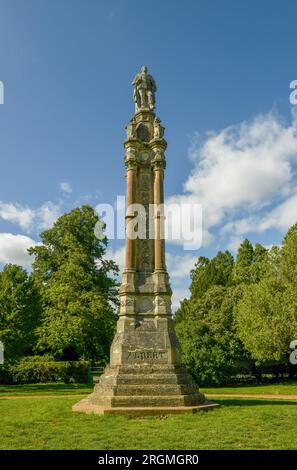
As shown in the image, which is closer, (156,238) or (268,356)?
(156,238)

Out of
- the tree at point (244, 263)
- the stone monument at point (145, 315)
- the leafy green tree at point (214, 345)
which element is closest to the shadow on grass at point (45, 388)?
the leafy green tree at point (214, 345)

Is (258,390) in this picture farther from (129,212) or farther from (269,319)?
(129,212)

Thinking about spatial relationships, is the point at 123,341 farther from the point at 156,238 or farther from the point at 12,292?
the point at 12,292

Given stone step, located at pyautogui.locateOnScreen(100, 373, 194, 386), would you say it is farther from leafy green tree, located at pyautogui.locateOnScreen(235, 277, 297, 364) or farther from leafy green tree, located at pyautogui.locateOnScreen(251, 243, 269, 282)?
leafy green tree, located at pyautogui.locateOnScreen(251, 243, 269, 282)

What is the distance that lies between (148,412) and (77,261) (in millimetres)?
19979

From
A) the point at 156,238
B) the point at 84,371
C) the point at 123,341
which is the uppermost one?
the point at 156,238

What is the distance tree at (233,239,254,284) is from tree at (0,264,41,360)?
20930 millimetres

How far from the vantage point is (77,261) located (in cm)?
3042

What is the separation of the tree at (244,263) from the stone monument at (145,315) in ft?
88.9

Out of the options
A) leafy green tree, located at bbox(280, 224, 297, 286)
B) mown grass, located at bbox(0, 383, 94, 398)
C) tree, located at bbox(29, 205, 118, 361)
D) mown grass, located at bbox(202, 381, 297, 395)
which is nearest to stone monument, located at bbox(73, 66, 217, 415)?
mown grass, located at bbox(0, 383, 94, 398)

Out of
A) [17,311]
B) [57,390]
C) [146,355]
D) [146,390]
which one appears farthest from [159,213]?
[17,311]
